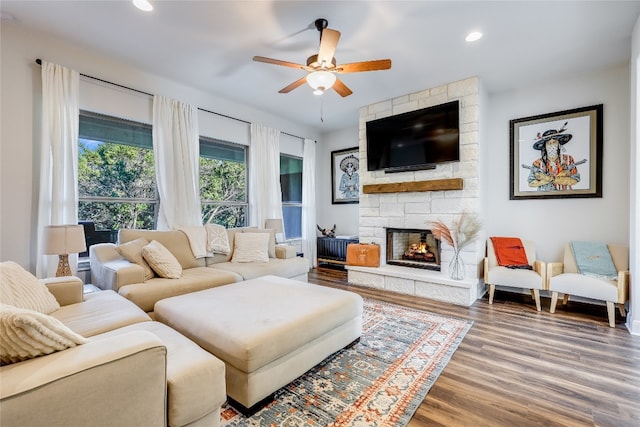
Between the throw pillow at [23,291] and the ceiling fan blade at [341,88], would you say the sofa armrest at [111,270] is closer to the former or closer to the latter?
the throw pillow at [23,291]

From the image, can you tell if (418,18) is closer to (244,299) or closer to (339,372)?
(244,299)

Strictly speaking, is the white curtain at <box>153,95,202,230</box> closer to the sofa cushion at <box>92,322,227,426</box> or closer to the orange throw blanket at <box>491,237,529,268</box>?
the sofa cushion at <box>92,322,227,426</box>

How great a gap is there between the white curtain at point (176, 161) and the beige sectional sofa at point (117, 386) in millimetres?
2512

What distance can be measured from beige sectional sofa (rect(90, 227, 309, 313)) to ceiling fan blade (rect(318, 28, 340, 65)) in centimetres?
227

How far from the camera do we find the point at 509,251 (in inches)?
143

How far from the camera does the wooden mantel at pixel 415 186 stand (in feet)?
11.7

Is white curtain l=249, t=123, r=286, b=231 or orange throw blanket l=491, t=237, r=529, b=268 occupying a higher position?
white curtain l=249, t=123, r=286, b=231

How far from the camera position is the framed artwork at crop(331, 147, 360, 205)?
557cm

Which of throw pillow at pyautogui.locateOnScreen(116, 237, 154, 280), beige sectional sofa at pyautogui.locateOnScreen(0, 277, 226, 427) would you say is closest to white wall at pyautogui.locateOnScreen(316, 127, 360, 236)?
throw pillow at pyautogui.locateOnScreen(116, 237, 154, 280)

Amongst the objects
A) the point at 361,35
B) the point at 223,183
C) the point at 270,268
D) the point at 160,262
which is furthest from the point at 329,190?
the point at 160,262

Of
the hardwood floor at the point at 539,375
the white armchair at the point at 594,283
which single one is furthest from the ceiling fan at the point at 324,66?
the white armchair at the point at 594,283

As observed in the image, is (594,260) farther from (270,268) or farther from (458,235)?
(270,268)

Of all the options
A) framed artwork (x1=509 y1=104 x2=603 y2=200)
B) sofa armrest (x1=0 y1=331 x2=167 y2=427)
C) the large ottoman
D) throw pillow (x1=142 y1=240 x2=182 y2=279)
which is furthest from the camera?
framed artwork (x1=509 y1=104 x2=603 y2=200)

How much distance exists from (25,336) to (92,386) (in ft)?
0.82
